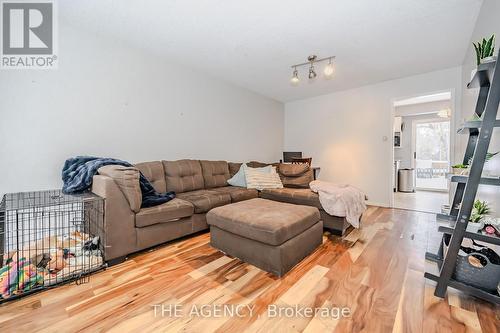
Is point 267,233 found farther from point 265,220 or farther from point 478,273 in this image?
point 478,273

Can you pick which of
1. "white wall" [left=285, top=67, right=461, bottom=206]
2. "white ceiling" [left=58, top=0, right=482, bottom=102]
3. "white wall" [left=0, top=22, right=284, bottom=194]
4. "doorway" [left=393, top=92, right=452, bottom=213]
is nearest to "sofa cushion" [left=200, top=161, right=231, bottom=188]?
"white wall" [left=0, top=22, right=284, bottom=194]

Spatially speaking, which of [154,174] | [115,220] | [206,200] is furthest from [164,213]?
[154,174]

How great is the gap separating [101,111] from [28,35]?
90 centimetres

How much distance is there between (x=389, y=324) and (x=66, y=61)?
3574mm

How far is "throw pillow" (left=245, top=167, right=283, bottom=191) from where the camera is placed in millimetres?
3383

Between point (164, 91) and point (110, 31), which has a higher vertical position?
point (110, 31)

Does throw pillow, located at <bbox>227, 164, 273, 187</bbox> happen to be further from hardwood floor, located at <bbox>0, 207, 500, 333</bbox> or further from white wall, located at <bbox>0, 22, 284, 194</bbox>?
hardwood floor, located at <bbox>0, 207, 500, 333</bbox>

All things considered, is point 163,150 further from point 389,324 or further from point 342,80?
point 342,80

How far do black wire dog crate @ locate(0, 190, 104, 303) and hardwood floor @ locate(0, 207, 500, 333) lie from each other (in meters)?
0.10

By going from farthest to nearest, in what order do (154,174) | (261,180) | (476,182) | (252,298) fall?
(261,180)
(154,174)
(252,298)
(476,182)

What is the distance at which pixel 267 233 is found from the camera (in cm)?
163

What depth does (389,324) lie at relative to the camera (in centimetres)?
118

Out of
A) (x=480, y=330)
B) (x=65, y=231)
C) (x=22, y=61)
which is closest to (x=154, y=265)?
(x=65, y=231)

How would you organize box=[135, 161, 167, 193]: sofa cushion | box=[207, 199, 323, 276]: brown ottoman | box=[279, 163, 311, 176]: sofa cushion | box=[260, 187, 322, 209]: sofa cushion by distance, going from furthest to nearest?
box=[279, 163, 311, 176]: sofa cushion, box=[260, 187, 322, 209]: sofa cushion, box=[135, 161, 167, 193]: sofa cushion, box=[207, 199, 323, 276]: brown ottoman
